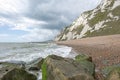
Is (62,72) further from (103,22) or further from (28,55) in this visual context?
(103,22)

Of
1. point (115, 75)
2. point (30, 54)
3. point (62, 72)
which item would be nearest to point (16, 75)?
point (62, 72)

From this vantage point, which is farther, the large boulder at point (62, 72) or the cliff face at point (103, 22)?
the cliff face at point (103, 22)

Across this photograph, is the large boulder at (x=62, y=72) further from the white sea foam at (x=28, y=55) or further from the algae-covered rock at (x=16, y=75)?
the white sea foam at (x=28, y=55)

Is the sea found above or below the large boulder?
below

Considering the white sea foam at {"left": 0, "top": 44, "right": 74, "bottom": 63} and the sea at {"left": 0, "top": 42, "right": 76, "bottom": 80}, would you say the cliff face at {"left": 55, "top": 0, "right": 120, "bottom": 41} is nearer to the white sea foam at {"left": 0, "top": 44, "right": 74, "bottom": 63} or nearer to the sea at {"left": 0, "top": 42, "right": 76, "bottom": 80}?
the sea at {"left": 0, "top": 42, "right": 76, "bottom": 80}

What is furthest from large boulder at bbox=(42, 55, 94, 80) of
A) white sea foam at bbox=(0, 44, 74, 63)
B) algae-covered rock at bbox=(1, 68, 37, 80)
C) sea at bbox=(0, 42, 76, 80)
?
white sea foam at bbox=(0, 44, 74, 63)

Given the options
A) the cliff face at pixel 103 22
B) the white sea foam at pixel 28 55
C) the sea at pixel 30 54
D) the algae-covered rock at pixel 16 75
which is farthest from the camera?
the cliff face at pixel 103 22

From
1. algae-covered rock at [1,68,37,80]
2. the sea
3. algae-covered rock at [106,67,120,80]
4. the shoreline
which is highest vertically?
algae-covered rock at [106,67,120,80]

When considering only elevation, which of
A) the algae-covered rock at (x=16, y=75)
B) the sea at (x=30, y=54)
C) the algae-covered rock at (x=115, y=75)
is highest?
the algae-covered rock at (x=115, y=75)

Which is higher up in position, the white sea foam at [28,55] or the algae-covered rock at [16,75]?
the algae-covered rock at [16,75]

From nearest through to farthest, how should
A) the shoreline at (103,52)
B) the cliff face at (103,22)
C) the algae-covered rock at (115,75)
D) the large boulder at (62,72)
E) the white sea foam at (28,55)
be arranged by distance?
the algae-covered rock at (115,75), the large boulder at (62,72), the shoreline at (103,52), the white sea foam at (28,55), the cliff face at (103,22)

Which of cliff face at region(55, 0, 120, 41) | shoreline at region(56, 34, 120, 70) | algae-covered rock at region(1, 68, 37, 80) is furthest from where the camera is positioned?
cliff face at region(55, 0, 120, 41)

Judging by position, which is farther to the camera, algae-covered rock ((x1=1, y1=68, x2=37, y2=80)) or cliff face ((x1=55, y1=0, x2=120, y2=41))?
cliff face ((x1=55, y1=0, x2=120, y2=41))

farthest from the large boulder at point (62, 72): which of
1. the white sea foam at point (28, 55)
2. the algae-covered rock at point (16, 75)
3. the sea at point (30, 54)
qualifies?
the white sea foam at point (28, 55)
